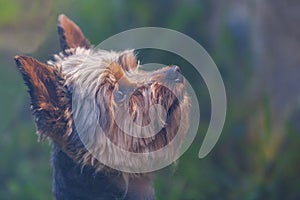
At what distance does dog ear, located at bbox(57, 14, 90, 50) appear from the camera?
2.60 m

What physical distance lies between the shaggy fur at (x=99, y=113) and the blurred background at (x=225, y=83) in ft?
6.89

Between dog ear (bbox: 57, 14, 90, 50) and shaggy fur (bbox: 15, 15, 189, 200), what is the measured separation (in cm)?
26

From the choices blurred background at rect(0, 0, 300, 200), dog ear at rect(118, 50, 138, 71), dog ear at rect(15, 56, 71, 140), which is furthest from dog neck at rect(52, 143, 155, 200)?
blurred background at rect(0, 0, 300, 200)

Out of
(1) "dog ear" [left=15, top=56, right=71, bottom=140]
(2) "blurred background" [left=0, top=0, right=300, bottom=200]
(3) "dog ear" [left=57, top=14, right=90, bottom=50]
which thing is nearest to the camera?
(1) "dog ear" [left=15, top=56, right=71, bottom=140]

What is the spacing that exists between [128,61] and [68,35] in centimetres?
31

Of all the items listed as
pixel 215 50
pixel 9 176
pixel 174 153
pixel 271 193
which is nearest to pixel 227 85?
pixel 215 50

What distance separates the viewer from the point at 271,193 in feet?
15.5

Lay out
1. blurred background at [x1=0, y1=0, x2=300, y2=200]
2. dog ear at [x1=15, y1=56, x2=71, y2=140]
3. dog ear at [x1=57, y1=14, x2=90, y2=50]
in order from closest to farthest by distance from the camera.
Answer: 1. dog ear at [x1=15, y1=56, x2=71, y2=140]
2. dog ear at [x1=57, y1=14, x2=90, y2=50]
3. blurred background at [x1=0, y1=0, x2=300, y2=200]

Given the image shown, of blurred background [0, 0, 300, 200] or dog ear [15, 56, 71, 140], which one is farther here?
blurred background [0, 0, 300, 200]

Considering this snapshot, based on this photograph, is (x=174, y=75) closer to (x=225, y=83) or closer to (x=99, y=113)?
(x=99, y=113)

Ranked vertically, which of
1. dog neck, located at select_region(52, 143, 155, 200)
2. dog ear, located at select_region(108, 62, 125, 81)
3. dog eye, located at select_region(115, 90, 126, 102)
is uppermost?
dog ear, located at select_region(108, 62, 125, 81)

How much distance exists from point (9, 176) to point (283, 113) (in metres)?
2.08

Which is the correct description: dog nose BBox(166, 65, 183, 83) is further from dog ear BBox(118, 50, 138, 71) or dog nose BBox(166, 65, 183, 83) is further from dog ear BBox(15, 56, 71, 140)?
dog ear BBox(15, 56, 71, 140)

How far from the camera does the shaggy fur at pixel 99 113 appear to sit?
7.36 feet
